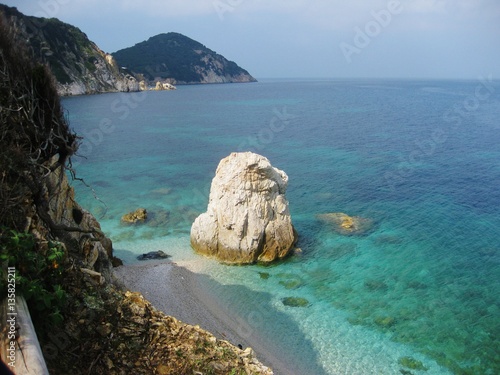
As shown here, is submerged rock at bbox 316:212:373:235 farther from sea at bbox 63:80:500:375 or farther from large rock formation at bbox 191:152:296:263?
large rock formation at bbox 191:152:296:263

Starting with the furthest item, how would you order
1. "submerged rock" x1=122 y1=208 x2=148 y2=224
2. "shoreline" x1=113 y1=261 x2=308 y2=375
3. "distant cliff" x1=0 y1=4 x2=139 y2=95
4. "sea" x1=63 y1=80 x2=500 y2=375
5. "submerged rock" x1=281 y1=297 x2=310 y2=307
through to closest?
"distant cliff" x1=0 y1=4 x2=139 y2=95 < "submerged rock" x1=122 y1=208 x2=148 y2=224 < "submerged rock" x1=281 y1=297 x2=310 y2=307 < "sea" x1=63 y1=80 x2=500 y2=375 < "shoreline" x1=113 y1=261 x2=308 y2=375

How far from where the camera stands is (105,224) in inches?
1232

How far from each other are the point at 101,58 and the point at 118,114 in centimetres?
7097

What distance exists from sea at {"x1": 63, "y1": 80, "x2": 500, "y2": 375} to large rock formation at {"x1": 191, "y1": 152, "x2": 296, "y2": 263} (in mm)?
1001

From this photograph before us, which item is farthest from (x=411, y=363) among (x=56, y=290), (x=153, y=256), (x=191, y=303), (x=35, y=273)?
(x=153, y=256)

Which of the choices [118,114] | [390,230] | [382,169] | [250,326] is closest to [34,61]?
[250,326]

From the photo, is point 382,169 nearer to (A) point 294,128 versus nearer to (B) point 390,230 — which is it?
(B) point 390,230

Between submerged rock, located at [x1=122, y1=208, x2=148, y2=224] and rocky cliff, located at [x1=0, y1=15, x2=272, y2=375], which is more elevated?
rocky cliff, located at [x1=0, y1=15, x2=272, y2=375]

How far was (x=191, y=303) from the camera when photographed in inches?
843

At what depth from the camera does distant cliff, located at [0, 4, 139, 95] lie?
121m

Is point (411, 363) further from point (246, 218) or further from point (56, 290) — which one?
point (56, 290)

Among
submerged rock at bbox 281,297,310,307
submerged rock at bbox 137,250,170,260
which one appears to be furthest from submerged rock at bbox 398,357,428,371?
submerged rock at bbox 137,250,170,260

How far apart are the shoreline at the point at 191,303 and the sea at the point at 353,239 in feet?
1.16

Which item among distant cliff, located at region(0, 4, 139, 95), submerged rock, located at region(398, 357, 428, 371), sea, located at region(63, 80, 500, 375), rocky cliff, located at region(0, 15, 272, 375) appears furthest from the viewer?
distant cliff, located at region(0, 4, 139, 95)
